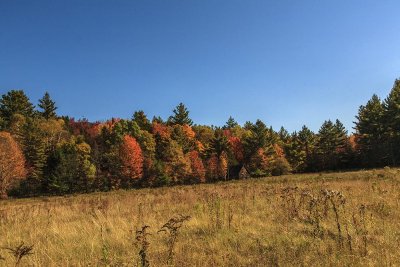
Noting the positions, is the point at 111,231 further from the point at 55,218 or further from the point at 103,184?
the point at 103,184

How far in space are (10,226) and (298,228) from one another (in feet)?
25.4

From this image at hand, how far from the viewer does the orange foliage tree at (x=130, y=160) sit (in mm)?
65312

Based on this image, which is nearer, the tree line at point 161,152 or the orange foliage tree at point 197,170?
the tree line at point 161,152

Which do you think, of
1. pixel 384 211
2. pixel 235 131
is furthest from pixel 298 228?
pixel 235 131

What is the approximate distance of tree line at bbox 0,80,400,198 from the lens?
207 feet

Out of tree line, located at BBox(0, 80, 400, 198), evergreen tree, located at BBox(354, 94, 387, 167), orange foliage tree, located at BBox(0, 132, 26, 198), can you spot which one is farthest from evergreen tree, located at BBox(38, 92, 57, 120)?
evergreen tree, located at BBox(354, 94, 387, 167)

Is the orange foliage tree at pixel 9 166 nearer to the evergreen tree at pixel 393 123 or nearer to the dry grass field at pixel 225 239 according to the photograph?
the dry grass field at pixel 225 239

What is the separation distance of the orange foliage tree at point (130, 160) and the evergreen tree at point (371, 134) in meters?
46.3

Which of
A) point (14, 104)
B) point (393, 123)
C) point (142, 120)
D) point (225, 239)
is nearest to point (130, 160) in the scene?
point (142, 120)

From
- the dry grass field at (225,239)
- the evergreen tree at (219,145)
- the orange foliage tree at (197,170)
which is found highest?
the evergreen tree at (219,145)

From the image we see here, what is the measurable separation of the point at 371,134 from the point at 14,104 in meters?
83.5

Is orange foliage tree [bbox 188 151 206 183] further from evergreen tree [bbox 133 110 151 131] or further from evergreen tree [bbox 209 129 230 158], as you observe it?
evergreen tree [bbox 133 110 151 131]

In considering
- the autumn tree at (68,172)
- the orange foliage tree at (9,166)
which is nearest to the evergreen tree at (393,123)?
the autumn tree at (68,172)

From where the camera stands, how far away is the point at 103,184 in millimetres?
64250
